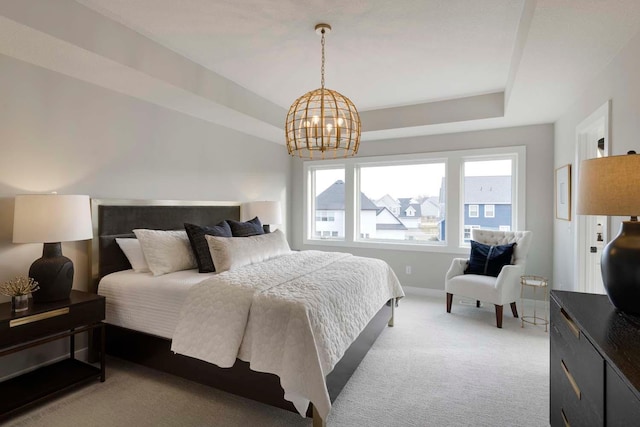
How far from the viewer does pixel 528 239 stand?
3877 millimetres

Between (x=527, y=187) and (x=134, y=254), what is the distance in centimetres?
457

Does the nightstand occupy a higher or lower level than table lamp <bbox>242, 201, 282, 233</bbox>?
lower

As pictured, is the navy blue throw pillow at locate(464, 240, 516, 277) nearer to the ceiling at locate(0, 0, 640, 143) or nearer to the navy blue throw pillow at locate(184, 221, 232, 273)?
the ceiling at locate(0, 0, 640, 143)

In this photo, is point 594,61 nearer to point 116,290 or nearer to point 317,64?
point 317,64

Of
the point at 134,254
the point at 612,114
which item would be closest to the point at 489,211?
the point at 612,114

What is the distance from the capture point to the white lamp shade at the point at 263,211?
4422 millimetres

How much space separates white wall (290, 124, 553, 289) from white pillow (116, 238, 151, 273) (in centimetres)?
310

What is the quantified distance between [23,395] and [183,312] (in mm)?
1100

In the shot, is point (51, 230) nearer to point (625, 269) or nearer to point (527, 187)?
point (625, 269)

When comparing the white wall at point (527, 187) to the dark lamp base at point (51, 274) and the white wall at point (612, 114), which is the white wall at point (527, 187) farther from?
the dark lamp base at point (51, 274)

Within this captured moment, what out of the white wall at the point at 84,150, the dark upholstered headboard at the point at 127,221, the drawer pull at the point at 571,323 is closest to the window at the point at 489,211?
the drawer pull at the point at 571,323

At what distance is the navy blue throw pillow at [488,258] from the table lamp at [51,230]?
3915 mm

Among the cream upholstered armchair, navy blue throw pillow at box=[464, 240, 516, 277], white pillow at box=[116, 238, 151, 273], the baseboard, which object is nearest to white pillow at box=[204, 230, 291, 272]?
white pillow at box=[116, 238, 151, 273]

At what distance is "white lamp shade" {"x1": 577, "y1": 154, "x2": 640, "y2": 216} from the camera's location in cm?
138
